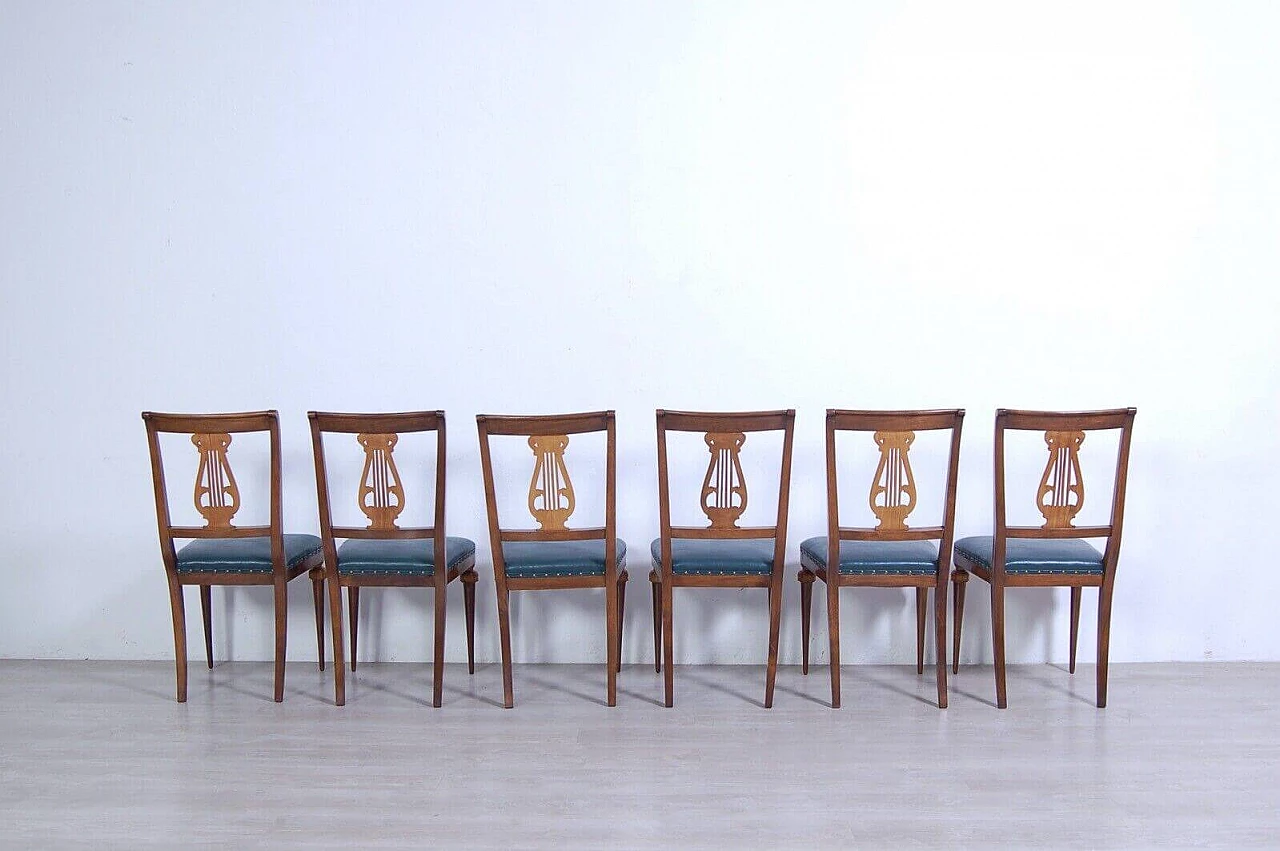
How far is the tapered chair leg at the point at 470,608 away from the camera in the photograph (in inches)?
149

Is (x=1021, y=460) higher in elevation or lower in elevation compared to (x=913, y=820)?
higher

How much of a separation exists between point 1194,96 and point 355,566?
12.2 ft

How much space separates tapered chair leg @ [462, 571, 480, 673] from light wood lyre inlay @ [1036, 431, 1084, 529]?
2.04 meters

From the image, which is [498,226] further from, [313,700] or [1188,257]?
[1188,257]

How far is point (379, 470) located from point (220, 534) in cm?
60

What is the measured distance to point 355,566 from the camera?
353cm

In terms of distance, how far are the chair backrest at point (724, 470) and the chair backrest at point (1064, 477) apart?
0.72 metres

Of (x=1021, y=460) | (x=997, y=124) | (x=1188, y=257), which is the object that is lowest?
(x=1021, y=460)

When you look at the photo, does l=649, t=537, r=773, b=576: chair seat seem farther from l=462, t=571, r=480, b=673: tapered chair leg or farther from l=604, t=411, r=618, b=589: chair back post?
l=462, t=571, r=480, b=673: tapered chair leg

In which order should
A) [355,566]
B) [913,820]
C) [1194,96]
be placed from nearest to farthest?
1. [913,820]
2. [355,566]
3. [1194,96]

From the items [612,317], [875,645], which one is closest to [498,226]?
[612,317]

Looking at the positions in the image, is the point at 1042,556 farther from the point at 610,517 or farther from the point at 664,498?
the point at 610,517

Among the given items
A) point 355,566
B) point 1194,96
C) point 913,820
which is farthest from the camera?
point 1194,96

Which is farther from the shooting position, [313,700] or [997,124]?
[997,124]
